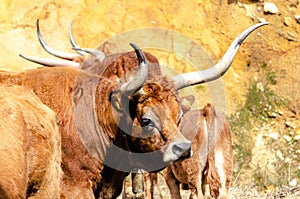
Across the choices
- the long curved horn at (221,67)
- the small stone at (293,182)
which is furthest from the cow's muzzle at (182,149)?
the small stone at (293,182)

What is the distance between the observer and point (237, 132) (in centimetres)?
1447

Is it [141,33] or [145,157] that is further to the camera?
[141,33]

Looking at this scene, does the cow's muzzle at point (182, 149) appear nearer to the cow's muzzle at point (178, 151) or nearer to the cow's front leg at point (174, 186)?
the cow's muzzle at point (178, 151)

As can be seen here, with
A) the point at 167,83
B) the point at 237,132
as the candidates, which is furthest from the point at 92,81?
the point at 237,132

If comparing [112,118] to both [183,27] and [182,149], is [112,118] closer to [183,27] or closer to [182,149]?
[182,149]

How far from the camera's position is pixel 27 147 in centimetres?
448

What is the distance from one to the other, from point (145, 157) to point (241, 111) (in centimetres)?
923

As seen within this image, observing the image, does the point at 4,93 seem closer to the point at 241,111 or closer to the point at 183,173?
the point at 183,173

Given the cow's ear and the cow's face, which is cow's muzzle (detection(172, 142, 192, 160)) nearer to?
the cow's face

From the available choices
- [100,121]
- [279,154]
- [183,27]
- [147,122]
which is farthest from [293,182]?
[147,122]

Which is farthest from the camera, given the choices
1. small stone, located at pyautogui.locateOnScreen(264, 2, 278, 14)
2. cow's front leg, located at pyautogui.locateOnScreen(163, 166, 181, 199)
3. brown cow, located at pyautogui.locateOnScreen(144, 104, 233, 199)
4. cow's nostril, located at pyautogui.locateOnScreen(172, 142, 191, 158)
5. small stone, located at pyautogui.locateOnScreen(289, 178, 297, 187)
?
small stone, located at pyautogui.locateOnScreen(264, 2, 278, 14)

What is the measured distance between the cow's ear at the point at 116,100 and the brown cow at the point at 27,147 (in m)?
0.91

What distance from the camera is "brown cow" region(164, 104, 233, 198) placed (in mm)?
9039

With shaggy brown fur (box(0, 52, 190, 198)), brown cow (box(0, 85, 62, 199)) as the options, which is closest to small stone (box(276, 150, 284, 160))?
shaggy brown fur (box(0, 52, 190, 198))
